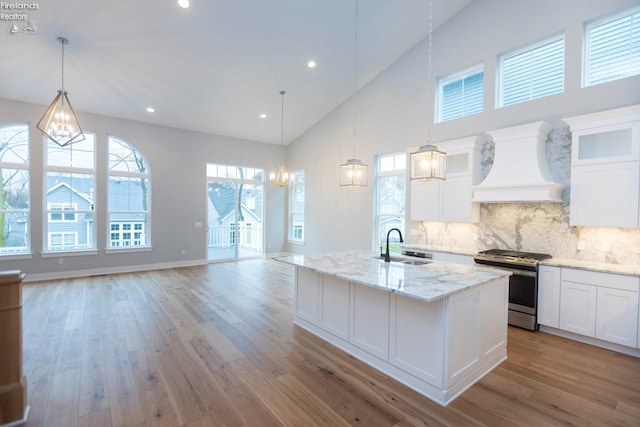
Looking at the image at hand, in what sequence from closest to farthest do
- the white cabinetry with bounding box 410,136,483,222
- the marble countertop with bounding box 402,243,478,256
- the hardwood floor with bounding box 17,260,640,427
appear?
the hardwood floor with bounding box 17,260,640,427, the marble countertop with bounding box 402,243,478,256, the white cabinetry with bounding box 410,136,483,222

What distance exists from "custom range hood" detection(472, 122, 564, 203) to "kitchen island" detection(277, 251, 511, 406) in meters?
1.61

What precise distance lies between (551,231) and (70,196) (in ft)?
27.5

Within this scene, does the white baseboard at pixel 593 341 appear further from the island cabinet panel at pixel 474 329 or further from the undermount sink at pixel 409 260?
the undermount sink at pixel 409 260

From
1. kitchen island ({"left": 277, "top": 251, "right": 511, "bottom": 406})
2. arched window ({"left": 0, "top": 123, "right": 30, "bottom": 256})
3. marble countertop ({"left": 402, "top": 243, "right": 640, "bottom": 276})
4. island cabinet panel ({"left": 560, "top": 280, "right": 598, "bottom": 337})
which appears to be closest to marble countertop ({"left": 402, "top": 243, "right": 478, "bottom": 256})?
marble countertop ({"left": 402, "top": 243, "right": 640, "bottom": 276})

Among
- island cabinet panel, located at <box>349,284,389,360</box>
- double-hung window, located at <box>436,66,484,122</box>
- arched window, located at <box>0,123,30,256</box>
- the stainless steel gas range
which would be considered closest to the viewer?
island cabinet panel, located at <box>349,284,389,360</box>

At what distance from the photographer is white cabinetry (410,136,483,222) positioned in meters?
4.53

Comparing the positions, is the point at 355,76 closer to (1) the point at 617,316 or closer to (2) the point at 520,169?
(2) the point at 520,169

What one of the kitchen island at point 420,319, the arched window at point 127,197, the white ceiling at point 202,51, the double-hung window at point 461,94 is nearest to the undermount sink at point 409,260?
the kitchen island at point 420,319

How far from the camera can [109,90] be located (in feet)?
17.9

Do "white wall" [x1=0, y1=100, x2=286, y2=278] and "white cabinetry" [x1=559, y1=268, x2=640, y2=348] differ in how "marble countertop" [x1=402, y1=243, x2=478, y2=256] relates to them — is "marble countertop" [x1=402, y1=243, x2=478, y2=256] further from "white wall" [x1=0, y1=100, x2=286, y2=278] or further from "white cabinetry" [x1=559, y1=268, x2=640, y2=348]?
"white wall" [x1=0, y1=100, x2=286, y2=278]

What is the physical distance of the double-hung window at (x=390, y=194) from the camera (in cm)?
589

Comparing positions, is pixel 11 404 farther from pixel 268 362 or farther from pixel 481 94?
pixel 481 94

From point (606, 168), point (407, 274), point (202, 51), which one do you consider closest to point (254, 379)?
point (407, 274)

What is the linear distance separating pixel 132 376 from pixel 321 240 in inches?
208
